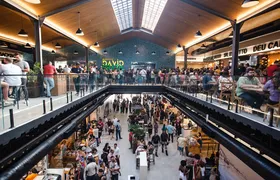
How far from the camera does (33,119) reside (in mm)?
4234

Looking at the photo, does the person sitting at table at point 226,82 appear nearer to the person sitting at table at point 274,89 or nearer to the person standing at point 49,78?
the person sitting at table at point 274,89

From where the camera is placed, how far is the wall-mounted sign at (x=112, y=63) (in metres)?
27.7

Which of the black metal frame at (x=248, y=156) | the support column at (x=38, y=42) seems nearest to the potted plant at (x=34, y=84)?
the support column at (x=38, y=42)

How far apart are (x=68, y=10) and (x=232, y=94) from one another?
925 cm

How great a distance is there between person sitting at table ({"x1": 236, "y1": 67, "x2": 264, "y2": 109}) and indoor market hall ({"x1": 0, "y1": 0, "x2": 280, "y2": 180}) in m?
0.03

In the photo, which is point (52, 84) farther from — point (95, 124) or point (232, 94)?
point (95, 124)

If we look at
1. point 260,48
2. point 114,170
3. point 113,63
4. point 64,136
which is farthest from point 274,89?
point 113,63

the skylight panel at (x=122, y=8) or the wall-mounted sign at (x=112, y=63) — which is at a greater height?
the skylight panel at (x=122, y=8)

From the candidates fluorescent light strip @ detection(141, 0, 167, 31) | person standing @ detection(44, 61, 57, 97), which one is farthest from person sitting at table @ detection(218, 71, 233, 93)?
fluorescent light strip @ detection(141, 0, 167, 31)

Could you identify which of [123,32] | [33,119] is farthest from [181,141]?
[123,32]

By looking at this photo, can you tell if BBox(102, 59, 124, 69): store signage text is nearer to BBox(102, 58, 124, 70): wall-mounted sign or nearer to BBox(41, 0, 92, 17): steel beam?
BBox(102, 58, 124, 70): wall-mounted sign

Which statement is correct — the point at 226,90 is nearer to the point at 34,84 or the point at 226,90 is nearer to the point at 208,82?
the point at 208,82

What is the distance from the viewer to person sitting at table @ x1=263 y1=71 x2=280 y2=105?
12.8ft

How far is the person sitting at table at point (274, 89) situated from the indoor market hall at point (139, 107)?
20 millimetres
